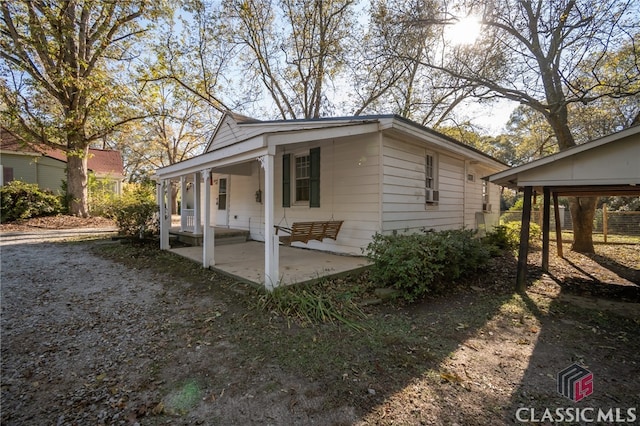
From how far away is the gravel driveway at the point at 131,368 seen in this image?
212 cm

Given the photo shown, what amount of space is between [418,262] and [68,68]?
15.7 metres

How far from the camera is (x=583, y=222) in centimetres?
880

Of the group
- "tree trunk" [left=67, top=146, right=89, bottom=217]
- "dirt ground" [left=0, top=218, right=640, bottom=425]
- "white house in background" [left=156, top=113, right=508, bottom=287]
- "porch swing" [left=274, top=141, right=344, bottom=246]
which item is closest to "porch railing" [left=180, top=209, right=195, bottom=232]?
"white house in background" [left=156, top=113, right=508, bottom=287]

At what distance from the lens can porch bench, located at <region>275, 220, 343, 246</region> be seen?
552 cm

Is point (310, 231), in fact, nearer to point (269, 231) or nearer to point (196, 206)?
point (269, 231)

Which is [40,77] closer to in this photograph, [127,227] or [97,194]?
[97,194]

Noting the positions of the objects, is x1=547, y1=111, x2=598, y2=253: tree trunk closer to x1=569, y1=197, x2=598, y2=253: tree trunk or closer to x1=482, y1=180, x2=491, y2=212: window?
x1=569, y1=197, x2=598, y2=253: tree trunk

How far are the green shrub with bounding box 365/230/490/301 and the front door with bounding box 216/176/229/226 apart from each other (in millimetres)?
7079

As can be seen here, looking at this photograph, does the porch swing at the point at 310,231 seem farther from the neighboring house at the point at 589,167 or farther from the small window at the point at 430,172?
the neighboring house at the point at 589,167

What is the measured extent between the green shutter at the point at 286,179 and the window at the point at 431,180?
3663 millimetres

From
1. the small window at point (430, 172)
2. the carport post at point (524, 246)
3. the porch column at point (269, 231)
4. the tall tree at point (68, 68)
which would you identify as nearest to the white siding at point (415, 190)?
the small window at point (430, 172)

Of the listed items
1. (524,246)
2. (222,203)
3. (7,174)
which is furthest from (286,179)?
(7,174)

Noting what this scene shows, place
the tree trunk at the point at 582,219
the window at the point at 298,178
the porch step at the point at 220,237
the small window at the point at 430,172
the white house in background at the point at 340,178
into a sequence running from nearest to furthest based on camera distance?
1. the white house in background at the point at 340,178
2. the window at the point at 298,178
3. the small window at the point at 430,172
4. the tree trunk at the point at 582,219
5. the porch step at the point at 220,237

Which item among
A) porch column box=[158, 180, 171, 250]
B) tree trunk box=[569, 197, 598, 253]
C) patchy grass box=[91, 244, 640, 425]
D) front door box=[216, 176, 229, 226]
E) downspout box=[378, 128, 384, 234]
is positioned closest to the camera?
patchy grass box=[91, 244, 640, 425]
